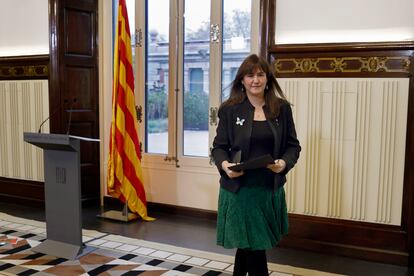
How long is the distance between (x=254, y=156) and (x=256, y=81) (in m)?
0.37

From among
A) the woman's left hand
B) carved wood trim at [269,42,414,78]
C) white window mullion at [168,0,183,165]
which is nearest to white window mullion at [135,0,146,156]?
white window mullion at [168,0,183,165]

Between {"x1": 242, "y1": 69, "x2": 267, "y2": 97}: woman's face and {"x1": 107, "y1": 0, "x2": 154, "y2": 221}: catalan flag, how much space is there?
217 centimetres

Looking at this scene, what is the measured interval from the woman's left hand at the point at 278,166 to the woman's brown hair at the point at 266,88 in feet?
0.75

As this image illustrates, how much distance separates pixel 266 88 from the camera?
235cm

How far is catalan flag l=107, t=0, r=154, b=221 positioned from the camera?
4215mm

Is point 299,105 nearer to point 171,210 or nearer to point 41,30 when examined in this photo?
point 171,210

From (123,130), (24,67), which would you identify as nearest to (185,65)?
(123,130)

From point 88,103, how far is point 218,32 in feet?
5.47

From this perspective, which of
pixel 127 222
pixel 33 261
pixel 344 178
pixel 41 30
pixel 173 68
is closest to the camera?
pixel 33 261

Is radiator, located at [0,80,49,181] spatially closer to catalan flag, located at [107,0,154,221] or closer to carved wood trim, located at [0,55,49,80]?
carved wood trim, located at [0,55,49,80]

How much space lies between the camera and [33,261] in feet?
10.6

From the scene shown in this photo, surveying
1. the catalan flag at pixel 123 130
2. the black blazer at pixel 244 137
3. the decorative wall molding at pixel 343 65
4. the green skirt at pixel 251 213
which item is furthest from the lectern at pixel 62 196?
the decorative wall molding at pixel 343 65

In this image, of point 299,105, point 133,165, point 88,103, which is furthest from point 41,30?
point 299,105

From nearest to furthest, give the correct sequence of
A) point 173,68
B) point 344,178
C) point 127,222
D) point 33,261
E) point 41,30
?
point 33,261 < point 344,178 < point 127,222 < point 173,68 < point 41,30
